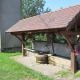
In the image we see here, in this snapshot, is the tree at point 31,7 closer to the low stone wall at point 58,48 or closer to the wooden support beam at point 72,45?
the low stone wall at point 58,48

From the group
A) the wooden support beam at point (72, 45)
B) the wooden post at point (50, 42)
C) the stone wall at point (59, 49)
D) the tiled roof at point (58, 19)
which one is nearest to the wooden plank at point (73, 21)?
the tiled roof at point (58, 19)

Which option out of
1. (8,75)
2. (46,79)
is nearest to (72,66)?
(46,79)

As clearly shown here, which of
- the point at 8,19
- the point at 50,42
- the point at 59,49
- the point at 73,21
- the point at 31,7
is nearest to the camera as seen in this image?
the point at 73,21

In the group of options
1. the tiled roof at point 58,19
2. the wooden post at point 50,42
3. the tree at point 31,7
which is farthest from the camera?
the tree at point 31,7

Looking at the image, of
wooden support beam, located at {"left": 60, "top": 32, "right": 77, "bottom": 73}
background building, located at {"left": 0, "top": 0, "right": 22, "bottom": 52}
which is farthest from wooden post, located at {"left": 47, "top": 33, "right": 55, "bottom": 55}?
background building, located at {"left": 0, "top": 0, "right": 22, "bottom": 52}

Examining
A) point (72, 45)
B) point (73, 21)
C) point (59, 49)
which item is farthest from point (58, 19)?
point (59, 49)

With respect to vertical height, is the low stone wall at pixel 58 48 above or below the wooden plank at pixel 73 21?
below

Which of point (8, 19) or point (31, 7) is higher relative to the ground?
point (31, 7)

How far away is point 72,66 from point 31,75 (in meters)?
2.01

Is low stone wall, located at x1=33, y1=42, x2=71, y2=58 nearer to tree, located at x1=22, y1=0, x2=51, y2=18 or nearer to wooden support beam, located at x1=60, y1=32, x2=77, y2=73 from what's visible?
wooden support beam, located at x1=60, y1=32, x2=77, y2=73

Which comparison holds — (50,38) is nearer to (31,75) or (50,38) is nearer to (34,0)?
(31,75)

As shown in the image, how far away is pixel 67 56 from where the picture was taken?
32.0 feet

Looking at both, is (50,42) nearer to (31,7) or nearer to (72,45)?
(72,45)

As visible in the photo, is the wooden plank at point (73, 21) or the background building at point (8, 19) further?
the background building at point (8, 19)
